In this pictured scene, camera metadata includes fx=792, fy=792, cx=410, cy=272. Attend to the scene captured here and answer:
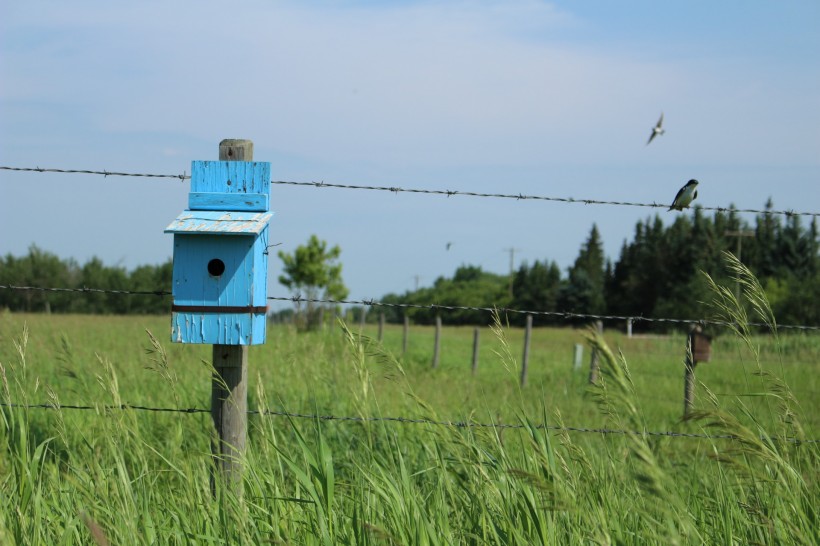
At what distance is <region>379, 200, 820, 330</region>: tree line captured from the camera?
47719 millimetres

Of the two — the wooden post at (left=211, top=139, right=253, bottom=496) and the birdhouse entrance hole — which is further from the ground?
the birdhouse entrance hole

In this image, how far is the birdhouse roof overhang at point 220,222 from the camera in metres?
3.46

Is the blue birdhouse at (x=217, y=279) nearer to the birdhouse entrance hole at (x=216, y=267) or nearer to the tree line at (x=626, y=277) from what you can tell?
the birdhouse entrance hole at (x=216, y=267)

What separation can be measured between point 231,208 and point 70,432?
309 cm

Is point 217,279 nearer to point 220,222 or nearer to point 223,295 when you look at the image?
point 223,295

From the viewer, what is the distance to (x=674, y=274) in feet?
185

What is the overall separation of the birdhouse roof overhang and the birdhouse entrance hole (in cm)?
16

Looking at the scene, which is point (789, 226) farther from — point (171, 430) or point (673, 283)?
point (171, 430)

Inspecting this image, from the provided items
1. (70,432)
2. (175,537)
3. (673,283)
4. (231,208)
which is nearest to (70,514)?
(175,537)

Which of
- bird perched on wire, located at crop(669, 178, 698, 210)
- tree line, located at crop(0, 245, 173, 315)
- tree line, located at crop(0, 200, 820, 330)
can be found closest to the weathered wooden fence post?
bird perched on wire, located at crop(669, 178, 698, 210)

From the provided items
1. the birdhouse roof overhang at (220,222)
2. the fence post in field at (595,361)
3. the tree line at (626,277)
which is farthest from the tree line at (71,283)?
the birdhouse roof overhang at (220,222)

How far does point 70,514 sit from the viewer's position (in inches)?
107

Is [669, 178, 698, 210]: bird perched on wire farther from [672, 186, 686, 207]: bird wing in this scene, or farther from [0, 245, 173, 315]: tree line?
[0, 245, 173, 315]: tree line

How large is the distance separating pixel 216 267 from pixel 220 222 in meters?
0.21
